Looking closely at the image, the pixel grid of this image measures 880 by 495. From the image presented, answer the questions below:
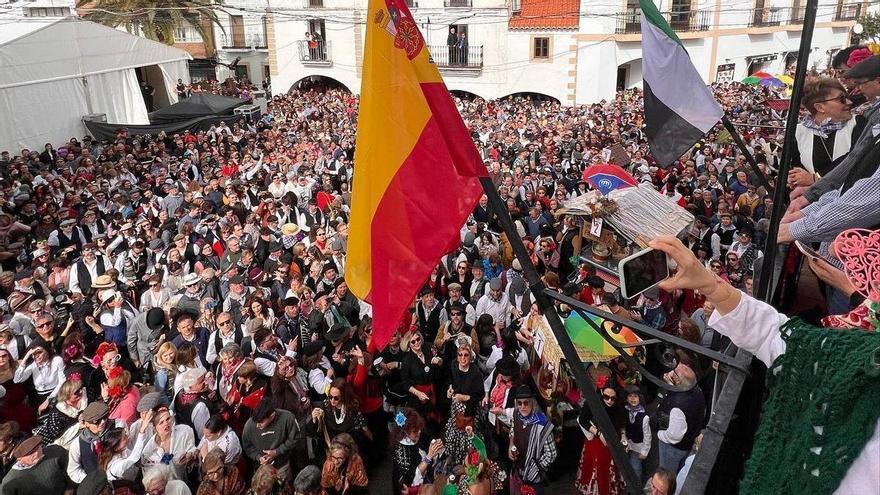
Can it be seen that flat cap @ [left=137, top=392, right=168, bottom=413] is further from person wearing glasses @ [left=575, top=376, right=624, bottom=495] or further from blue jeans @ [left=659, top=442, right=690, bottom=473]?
blue jeans @ [left=659, top=442, right=690, bottom=473]

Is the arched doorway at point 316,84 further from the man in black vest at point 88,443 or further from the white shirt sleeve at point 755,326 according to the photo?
the white shirt sleeve at point 755,326

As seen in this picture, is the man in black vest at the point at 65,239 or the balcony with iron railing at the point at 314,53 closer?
the man in black vest at the point at 65,239

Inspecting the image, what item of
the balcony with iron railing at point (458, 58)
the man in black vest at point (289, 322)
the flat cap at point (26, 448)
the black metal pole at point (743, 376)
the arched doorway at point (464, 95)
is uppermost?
the black metal pole at point (743, 376)

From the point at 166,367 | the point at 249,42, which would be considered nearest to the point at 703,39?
the point at 249,42

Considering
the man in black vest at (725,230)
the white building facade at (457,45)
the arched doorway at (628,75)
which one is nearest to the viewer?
the man in black vest at (725,230)

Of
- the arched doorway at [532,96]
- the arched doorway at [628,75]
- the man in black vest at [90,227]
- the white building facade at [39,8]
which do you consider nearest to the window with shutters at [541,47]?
the arched doorway at [532,96]

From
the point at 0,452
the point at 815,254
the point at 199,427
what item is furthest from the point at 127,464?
the point at 815,254

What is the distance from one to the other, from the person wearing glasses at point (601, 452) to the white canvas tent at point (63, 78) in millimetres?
17849

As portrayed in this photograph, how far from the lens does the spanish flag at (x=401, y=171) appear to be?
239 centimetres

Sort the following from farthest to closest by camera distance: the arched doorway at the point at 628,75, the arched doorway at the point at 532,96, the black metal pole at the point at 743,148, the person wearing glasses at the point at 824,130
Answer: the arched doorway at the point at 532,96
the arched doorway at the point at 628,75
the black metal pole at the point at 743,148
the person wearing glasses at the point at 824,130

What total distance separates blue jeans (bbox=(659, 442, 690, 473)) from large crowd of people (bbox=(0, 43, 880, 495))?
0.02 m

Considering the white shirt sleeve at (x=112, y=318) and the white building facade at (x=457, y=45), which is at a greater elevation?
the white building facade at (x=457, y=45)

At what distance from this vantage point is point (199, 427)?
16.6 ft

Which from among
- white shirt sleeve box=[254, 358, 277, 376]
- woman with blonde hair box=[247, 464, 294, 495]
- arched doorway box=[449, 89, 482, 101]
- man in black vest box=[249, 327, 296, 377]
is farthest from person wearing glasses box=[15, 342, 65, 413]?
arched doorway box=[449, 89, 482, 101]
